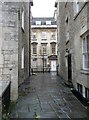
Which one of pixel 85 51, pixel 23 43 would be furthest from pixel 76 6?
pixel 23 43

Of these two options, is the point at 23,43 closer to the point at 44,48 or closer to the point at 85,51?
the point at 85,51

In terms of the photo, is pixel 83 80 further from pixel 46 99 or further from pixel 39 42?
pixel 39 42

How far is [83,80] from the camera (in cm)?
802

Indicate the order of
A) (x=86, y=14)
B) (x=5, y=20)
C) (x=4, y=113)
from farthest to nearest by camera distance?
(x=5, y=20) → (x=86, y=14) → (x=4, y=113)

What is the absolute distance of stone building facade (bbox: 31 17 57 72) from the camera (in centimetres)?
3934

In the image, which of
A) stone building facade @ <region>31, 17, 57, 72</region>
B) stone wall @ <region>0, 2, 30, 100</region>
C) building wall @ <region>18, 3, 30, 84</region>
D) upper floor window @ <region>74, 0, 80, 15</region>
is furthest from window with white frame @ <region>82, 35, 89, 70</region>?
stone building facade @ <region>31, 17, 57, 72</region>

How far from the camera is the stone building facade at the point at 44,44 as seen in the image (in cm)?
3934

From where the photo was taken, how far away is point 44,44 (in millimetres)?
40125

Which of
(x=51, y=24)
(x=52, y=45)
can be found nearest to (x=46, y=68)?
(x=52, y=45)

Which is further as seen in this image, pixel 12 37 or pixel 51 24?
pixel 51 24

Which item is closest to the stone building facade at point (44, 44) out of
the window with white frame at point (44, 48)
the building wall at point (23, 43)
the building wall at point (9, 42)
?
the window with white frame at point (44, 48)

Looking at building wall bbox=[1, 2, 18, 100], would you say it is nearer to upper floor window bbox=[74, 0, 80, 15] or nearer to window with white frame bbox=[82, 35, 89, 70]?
window with white frame bbox=[82, 35, 89, 70]

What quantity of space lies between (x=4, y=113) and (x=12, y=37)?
3521 mm

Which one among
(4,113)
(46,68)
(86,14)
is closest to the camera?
(4,113)
